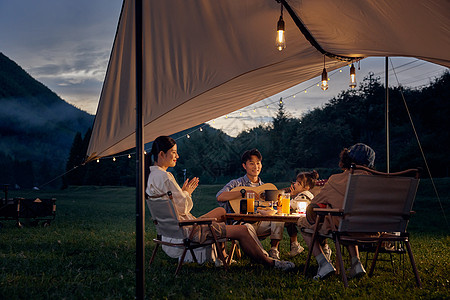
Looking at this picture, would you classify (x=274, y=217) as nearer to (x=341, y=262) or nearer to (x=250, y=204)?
(x=250, y=204)

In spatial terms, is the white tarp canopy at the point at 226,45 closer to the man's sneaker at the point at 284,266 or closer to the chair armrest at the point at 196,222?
the chair armrest at the point at 196,222

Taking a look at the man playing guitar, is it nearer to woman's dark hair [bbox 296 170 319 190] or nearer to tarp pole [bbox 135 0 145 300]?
woman's dark hair [bbox 296 170 319 190]

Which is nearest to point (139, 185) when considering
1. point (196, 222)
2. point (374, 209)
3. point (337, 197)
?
point (196, 222)

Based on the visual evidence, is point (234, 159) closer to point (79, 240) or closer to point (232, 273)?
point (79, 240)

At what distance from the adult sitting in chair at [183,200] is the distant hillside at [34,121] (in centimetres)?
5388

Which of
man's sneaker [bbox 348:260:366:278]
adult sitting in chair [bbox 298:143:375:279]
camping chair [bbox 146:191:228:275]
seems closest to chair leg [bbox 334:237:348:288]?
adult sitting in chair [bbox 298:143:375:279]

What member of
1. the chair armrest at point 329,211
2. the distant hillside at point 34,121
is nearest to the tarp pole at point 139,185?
the chair armrest at point 329,211

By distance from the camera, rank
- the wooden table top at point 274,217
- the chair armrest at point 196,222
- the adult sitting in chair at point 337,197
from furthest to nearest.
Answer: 1. the wooden table top at point 274,217
2. the chair armrest at point 196,222
3. the adult sitting in chair at point 337,197

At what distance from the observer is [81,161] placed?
5.26 metres

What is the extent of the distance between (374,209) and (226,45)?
87.1 inches

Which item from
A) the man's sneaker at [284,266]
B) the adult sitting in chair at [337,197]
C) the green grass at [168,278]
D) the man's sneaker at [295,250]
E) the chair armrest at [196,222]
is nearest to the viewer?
the green grass at [168,278]

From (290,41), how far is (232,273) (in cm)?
254

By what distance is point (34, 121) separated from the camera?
253ft

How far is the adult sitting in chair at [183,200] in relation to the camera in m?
4.04
